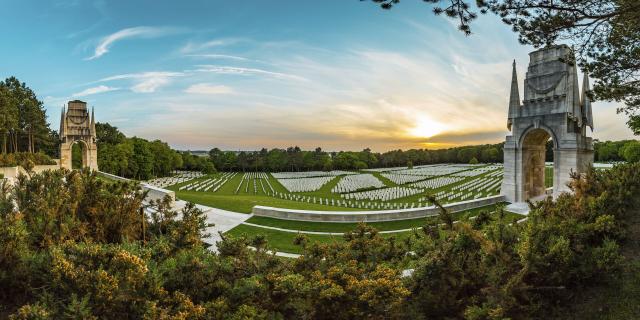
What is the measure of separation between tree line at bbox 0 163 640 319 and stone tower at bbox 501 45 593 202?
1489cm

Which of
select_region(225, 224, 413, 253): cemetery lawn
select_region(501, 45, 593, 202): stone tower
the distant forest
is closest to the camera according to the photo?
select_region(225, 224, 413, 253): cemetery lawn

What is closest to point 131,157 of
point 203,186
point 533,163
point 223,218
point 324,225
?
point 203,186

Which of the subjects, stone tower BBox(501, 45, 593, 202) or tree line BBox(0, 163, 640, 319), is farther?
stone tower BBox(501, 45, 593, 202)

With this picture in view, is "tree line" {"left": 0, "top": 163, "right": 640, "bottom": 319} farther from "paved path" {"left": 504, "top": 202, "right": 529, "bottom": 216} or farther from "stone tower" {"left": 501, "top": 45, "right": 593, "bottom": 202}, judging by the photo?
"stone tower" {"left": 501, "top": 45, "right": 593, "bottom": 202}

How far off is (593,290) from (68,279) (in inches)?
270

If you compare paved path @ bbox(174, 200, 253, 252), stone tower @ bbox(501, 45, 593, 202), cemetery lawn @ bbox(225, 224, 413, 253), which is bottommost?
cemetery lawn @ bbox(225, 224, 413, 253)

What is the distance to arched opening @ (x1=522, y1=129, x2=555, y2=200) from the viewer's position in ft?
66.0

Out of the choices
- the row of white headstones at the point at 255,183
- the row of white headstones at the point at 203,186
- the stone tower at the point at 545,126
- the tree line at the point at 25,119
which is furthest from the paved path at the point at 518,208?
the tree line at the point at 25,119

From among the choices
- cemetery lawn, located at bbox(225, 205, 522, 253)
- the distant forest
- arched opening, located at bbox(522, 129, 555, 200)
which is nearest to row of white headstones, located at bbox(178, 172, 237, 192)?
cemetery lawn, located at bbox(225, 205, 522, 253)

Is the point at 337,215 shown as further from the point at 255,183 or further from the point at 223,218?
the point at 255,183

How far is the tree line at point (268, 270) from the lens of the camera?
3.28m

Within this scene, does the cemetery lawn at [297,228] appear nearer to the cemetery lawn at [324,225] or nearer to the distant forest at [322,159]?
the cemetery lawn at [324,225]

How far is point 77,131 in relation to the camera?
37.0m

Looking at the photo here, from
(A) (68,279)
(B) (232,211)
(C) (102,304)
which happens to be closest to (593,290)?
(C) (102,304)
